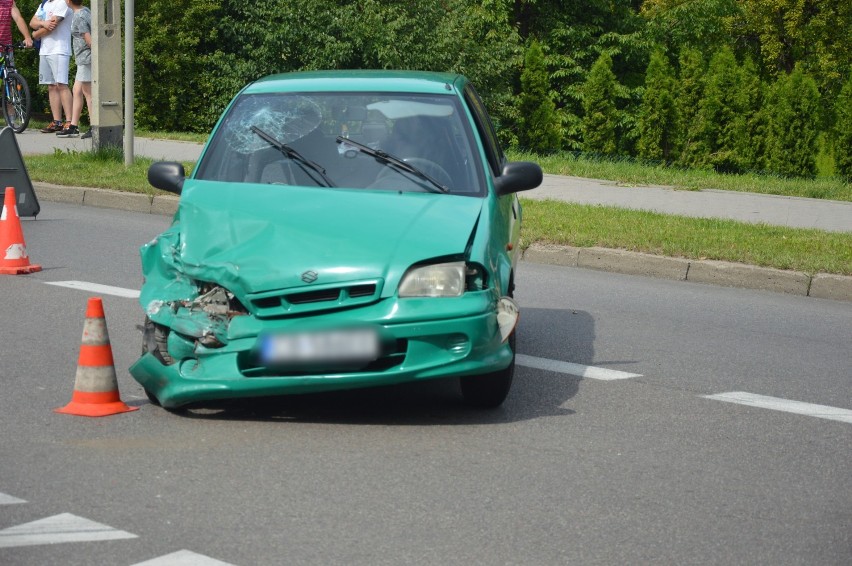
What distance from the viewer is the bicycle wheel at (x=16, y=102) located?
1952cm

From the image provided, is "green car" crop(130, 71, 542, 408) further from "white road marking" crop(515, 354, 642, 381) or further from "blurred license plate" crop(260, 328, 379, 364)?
"white road marking" crop(515, 354, 642, 381)

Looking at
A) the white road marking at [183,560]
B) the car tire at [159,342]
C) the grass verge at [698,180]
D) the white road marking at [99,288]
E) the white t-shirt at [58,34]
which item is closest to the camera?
the white road marking at [183,560]

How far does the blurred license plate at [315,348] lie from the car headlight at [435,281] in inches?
11.3

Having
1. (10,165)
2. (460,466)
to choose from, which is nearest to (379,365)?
(460,466)

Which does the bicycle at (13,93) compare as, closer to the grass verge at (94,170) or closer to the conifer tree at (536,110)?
the grass verge at (94,170)

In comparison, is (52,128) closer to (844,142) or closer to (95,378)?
(844,142)

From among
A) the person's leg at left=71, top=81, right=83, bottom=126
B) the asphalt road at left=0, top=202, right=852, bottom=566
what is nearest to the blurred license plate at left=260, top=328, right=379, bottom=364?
the asphalt road at left=0, top=202, right=852, bottom=566

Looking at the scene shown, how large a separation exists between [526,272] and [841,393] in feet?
14.3

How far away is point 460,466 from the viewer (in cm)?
520

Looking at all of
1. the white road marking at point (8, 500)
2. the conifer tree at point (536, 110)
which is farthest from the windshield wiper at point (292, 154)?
the conifer tree at point (536, 110)

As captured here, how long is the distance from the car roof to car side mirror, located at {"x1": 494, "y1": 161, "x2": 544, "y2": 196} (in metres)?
0.67

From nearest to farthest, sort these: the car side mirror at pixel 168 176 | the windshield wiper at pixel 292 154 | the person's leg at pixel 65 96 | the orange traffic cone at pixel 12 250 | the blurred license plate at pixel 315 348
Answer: the blurred license plate at pixel 315 348
the windshield wiper at pixel 292 154
the car side mirror at pixel 168 176
the orange traffic cone at pixel 12 250
the person's leg at pixel 65 96

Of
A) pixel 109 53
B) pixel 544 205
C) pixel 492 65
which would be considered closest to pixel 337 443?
pixel 544 205

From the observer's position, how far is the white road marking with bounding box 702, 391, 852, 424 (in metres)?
6.29
